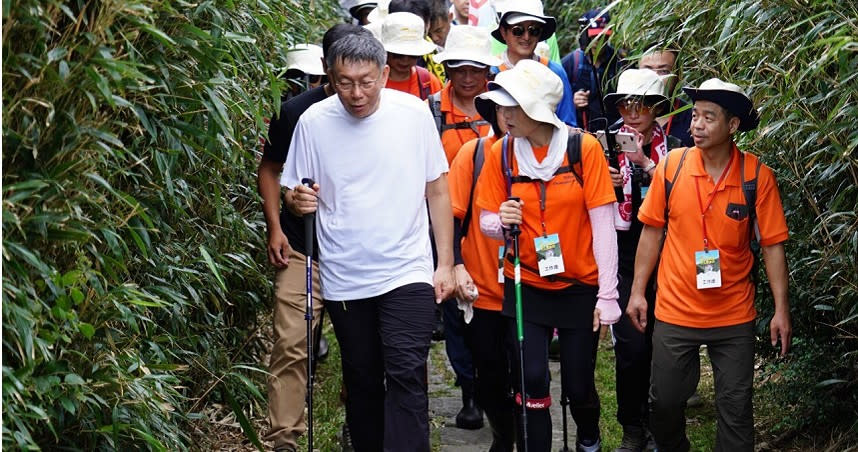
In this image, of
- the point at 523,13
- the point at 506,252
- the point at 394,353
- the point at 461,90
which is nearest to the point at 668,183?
the point at 506,252

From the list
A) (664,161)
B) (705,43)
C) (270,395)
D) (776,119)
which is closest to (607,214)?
(664,161)

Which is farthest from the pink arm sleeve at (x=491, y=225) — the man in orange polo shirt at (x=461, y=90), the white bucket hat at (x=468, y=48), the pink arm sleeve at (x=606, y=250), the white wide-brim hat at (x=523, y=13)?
the white wide-brim hat at (x=523, y=13)

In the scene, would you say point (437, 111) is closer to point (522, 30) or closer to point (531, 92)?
point (522, 30)

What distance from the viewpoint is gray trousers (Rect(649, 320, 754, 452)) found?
19.6 feet

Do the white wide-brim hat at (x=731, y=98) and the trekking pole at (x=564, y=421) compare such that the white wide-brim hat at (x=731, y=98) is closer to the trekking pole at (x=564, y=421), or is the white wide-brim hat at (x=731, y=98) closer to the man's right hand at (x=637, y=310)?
the man's right hand at (x=637, y=310)

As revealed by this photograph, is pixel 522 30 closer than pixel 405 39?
No

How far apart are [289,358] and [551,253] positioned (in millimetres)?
1544

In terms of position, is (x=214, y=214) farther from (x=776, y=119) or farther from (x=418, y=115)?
(x=776, y=119)

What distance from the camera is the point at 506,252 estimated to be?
629 cm

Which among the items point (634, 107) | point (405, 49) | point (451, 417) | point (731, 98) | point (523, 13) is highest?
point (523, 13)

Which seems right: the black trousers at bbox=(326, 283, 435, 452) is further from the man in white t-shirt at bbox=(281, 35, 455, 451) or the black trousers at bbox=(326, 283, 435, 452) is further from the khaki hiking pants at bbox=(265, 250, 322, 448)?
the khaki hiking pants at bbox=(265, 250, 322, 448)

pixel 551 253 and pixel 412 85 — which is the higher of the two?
pixel 412 85

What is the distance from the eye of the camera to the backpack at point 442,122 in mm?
7484

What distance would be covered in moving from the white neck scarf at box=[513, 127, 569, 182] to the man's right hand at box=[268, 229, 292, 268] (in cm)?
133
